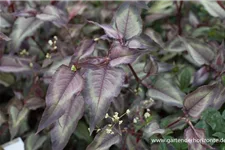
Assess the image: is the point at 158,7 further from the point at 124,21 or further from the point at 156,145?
the point at 156,145

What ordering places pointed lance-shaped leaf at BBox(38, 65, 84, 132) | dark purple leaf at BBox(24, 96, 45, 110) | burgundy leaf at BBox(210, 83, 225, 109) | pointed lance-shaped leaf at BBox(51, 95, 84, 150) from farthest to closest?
1. dark purple leaf at BBox(24, 96, 45, 110)
2. burgundy leaf at BBox(210, 83, 225, 109)
3. pointed lance-shaped leaf at BBox(51, 95, 84, 150)
4. pointed lance-shaped leaf at BBox(38, 65, 84, 132)

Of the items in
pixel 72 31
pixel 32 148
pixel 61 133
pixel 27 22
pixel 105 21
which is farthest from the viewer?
pixel 105 21

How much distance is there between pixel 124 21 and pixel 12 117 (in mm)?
511

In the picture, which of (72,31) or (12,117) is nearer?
(12,117)

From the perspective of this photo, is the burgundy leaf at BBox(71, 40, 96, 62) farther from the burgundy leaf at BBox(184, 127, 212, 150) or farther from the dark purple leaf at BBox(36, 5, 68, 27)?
the burgundy leaf at BBox(184, 127, 212, 150)

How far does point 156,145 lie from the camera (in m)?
1.17

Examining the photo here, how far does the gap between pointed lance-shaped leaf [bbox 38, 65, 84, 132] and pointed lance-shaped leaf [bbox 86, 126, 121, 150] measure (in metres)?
0.18

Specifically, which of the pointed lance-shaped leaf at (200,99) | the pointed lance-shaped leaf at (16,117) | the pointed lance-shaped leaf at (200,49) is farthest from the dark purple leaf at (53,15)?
the pointed lance-shaped leaf at (200,99)

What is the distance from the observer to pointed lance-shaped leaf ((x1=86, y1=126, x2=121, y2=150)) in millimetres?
1094

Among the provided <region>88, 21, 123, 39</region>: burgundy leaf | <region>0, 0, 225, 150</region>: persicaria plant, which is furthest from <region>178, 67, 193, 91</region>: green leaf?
<region>88, 21, 123, 39</region>: burgundy leaf

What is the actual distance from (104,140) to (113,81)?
7.5 inches

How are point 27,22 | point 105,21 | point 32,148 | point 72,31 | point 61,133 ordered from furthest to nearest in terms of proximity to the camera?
point 105,21, point 72,31, point 27,22, point 32,148, point 61,133

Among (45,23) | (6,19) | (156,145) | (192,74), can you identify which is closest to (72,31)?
(45,23)

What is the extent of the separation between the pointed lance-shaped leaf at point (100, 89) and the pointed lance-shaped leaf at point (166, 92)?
222mm
